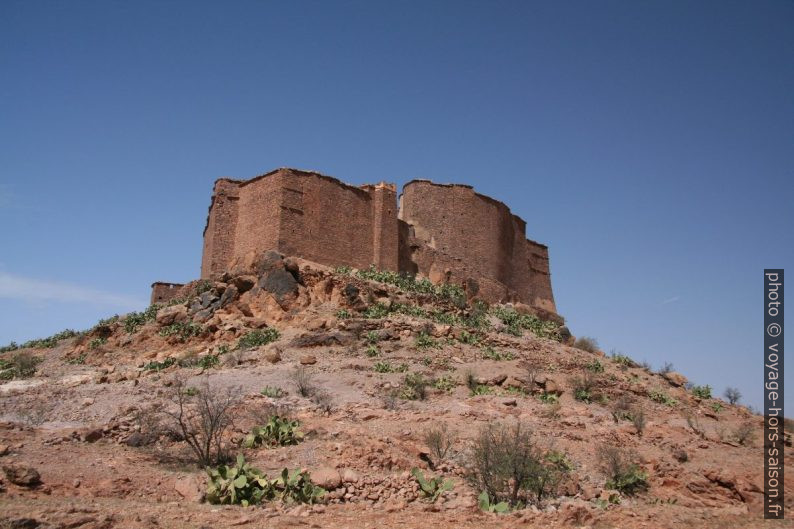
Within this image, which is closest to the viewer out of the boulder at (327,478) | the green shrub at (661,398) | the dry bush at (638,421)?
the boulder at (327,478)

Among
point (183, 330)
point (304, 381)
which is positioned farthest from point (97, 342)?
point (304, 381)

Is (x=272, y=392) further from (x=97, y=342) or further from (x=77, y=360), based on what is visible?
(x=97, y=342)

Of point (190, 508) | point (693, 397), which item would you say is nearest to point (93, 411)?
point (190, 508)

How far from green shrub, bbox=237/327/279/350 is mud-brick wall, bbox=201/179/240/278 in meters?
5.62

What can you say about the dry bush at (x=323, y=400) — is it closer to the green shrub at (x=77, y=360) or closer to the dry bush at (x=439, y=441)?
the dry bush at (x=439, y=441)

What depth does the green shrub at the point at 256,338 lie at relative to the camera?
61.6 feet

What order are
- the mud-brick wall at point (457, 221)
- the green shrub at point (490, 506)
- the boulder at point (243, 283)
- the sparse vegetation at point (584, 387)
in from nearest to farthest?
1. the green shrub at point (490, 506)
2. the sparse vegetation at point (584, 387)
3. the boulder at point (243, 283)
4. the mud-brick wall at point (457, 221)

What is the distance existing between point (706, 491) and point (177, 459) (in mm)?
8032

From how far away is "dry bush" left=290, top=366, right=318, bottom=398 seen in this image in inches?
553

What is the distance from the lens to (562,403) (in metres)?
15.3

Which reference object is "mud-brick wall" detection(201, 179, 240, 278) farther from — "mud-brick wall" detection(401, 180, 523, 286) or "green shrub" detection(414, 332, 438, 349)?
"green shrub" detection(414, 332, 438, 349)

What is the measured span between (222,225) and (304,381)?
1179cm

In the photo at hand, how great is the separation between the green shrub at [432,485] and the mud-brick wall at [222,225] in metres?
16.6

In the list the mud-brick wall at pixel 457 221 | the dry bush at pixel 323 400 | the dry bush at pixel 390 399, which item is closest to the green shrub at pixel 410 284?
the mud-brick wall at pixel 457 221
